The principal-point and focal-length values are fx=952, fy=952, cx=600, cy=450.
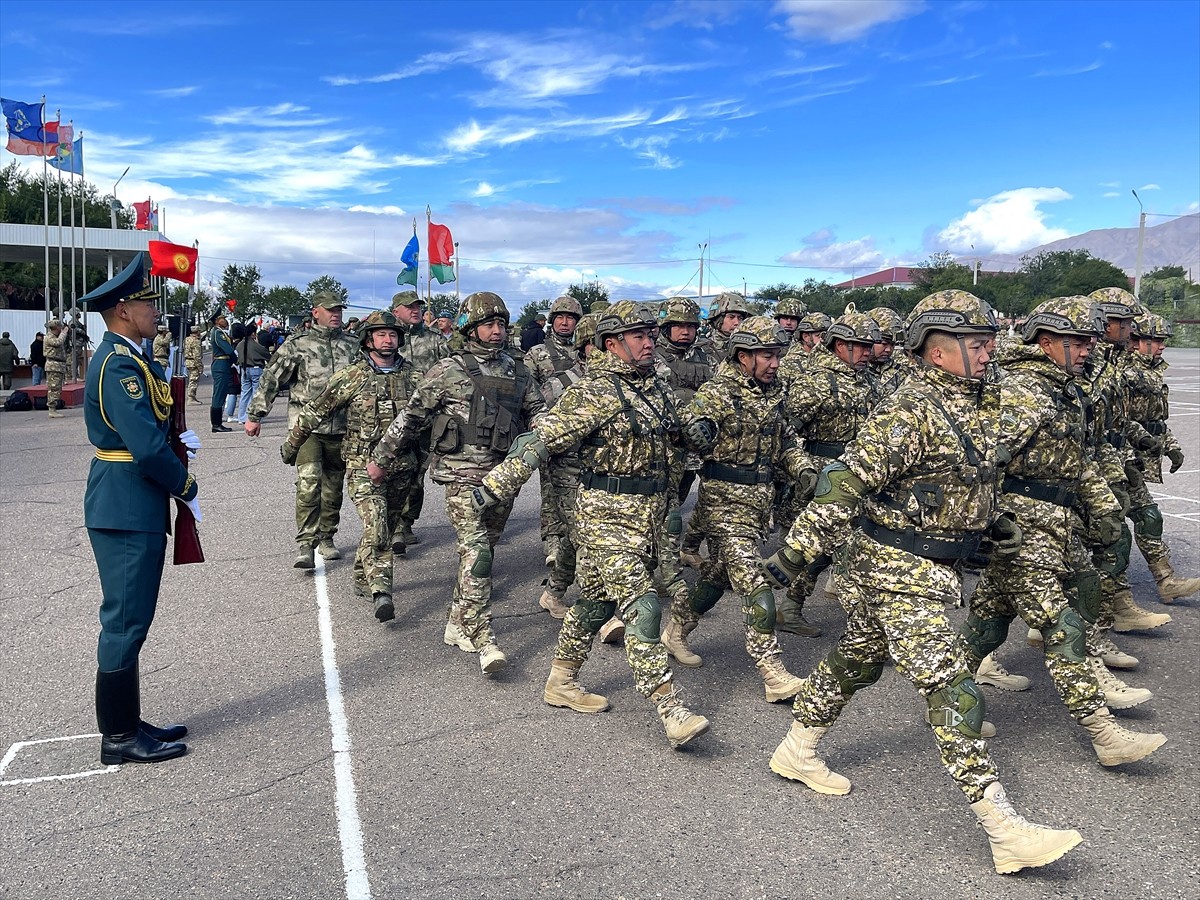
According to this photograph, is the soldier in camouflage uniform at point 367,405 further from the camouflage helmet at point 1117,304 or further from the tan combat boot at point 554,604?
the camouflage helmet at point 1117,304

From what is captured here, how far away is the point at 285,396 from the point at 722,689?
903 inches

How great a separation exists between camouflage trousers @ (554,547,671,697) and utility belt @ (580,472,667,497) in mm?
322

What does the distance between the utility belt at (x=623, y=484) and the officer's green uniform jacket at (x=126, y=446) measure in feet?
6.67

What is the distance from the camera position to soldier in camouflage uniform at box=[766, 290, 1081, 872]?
12.5ft

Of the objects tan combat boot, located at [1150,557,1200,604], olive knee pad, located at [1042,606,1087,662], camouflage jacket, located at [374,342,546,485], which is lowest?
tan combat boot, located at [1150,557,1200,604]

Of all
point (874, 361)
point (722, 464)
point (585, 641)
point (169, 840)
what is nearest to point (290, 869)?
point (169, 840)

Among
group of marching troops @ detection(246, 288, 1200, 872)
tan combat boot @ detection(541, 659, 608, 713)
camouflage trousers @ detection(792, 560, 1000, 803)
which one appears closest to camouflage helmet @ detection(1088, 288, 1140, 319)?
group of marching troops @ detection(246, 288, 1200, 872)

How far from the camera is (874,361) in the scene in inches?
318

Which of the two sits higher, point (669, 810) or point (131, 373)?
point (131, 373)

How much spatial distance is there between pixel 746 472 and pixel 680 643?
1250mm

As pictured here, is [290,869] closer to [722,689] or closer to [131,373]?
[131,373]

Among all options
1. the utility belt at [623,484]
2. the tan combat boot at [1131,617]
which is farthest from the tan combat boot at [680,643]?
the tan combat boot at [1131,617]

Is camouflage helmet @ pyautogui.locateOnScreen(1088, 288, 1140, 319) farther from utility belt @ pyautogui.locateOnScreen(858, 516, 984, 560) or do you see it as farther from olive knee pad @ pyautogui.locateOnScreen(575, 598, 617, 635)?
olive knee pad @ pyautogui.locateOnScreen(575, 598, 617, 635)

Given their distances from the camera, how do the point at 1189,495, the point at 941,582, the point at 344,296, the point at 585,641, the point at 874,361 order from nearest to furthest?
the point at 941,582 → the point at 585,641 → the point at 874,361 → the point at 344,296 → the point at 1189,495
